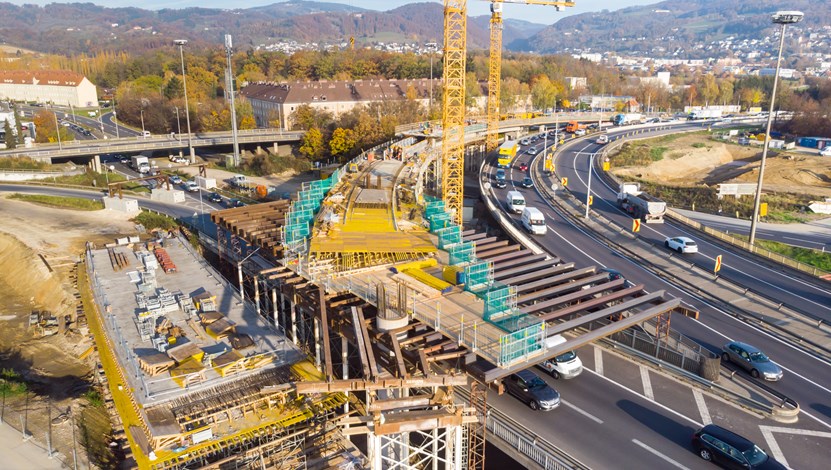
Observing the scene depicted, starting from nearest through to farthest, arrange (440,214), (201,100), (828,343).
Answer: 1. (828,343)
2. (440,214)
3. (201,100)

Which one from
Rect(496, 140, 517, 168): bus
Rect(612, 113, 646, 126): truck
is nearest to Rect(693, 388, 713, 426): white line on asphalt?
Rect(496, 140, 517, 168): bus

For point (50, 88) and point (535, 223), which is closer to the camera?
point (535, 223)

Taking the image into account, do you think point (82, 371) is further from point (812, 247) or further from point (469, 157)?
point (469, 157)

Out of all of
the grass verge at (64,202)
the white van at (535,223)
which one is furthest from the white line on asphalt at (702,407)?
the grass verge at (64,202)

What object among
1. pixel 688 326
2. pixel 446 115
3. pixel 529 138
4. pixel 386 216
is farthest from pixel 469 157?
pixel 688 326

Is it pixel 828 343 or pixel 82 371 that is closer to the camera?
pixel 828 343

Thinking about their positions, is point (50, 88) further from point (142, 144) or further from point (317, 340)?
point (317, 340)

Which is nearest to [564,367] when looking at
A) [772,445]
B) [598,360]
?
[598,360]

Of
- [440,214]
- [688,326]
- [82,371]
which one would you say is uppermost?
[440,214]
